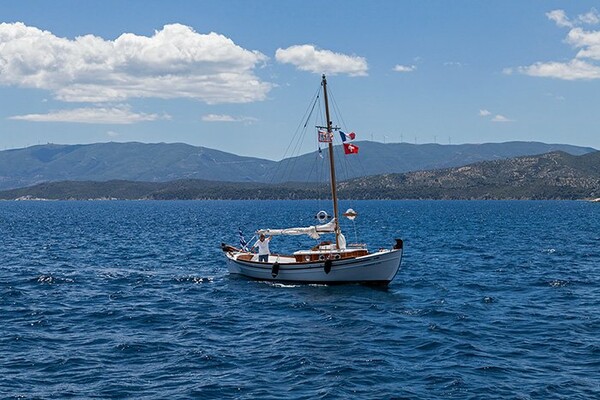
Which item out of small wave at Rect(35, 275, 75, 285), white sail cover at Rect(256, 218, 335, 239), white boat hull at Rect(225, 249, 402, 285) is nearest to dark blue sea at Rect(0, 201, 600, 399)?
small wave at Rect(35, 275, 75, 285)

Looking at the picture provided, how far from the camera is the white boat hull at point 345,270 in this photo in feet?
147

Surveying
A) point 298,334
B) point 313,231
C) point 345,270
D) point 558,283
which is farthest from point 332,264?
point 558,283

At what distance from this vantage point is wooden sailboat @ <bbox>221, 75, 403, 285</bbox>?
44938 millimetres

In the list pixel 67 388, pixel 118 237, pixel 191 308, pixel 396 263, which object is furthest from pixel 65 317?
pixel 118 237

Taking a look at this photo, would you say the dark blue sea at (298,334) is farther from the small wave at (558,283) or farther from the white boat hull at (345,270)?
the white boat hull at (345,270)

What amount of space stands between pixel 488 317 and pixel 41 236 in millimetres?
82393

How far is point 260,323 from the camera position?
113 ft

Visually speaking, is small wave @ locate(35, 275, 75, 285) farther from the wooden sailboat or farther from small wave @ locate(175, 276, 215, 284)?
the wooden sailboat

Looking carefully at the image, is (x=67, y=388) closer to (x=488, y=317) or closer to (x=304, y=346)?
(x=304, y=346)

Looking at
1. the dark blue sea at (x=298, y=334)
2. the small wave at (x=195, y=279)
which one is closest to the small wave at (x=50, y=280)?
the dark blue sea at (x=298, y=334)

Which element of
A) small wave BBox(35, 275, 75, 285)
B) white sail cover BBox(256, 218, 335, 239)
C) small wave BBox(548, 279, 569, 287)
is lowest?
small wave BBox(548, 279, 569, 287)

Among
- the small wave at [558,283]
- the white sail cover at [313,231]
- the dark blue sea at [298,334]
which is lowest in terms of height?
the small wave at [558,283]

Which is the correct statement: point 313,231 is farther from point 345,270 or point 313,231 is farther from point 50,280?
point 50,280

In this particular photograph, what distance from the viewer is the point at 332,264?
1789 inches
